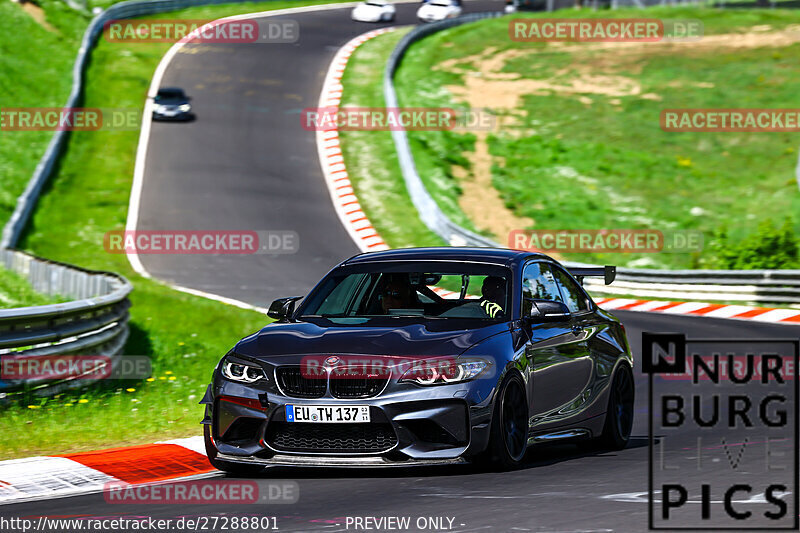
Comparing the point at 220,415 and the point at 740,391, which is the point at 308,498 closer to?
the point at 220,415

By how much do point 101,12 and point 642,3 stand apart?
24.8m

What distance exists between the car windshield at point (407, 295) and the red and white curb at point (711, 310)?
49.2 feet

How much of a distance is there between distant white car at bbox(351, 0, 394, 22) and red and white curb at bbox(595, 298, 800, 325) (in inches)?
1433

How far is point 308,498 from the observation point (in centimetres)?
794

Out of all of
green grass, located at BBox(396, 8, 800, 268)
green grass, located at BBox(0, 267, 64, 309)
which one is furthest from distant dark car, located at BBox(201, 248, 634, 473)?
green grass, located at BBox(396, 8, 800, 268)

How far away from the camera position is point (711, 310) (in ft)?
81.6

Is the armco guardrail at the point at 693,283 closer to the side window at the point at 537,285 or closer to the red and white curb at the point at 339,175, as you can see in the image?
the red and white curb at the point at 339,175

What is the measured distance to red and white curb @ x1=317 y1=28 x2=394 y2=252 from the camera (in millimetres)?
32562

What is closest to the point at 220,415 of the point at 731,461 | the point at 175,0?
the point at 731,461

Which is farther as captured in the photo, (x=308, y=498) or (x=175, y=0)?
(x=175, y=0)

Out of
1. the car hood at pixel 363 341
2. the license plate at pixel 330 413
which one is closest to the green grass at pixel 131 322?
the car hood at pixel 363 341

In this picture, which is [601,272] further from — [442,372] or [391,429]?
[391,429]

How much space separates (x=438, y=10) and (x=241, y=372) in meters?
58.0

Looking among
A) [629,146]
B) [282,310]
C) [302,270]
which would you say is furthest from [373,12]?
[282,310]
